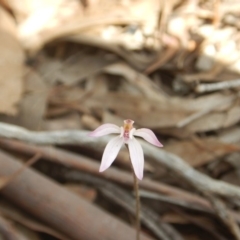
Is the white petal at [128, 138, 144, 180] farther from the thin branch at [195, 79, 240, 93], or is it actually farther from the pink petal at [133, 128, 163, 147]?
the thin branch at [195, 79, 240, 93]

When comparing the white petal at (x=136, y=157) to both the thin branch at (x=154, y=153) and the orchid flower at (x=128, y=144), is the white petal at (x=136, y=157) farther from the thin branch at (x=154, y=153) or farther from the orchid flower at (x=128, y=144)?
the thin branch at (x=154, y=153)

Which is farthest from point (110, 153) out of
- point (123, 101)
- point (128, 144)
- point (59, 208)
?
point (123, 101)

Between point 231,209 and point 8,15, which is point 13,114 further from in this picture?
point 231,209

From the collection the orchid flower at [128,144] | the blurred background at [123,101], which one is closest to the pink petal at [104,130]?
the orchid flower at [128,144]

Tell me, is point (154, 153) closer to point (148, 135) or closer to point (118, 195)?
point (118, 195)

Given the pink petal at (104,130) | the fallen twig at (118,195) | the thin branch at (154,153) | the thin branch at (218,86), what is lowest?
the pink petal at (104,130)

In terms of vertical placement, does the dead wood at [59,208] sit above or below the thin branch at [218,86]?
below
